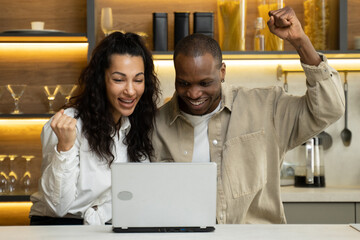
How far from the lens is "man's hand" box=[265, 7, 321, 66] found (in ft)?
6.38

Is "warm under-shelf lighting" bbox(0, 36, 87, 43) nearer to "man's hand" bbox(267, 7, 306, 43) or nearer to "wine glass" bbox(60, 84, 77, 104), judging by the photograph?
"wine glass" bbox(60, 84, 77, 104)

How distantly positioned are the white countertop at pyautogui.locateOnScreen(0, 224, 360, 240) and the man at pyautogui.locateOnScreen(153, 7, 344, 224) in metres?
0.40

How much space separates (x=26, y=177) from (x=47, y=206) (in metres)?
1.24

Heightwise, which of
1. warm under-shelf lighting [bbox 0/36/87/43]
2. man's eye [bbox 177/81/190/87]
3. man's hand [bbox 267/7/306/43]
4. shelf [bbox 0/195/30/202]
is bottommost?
shelf [bbox 0/195/30/202]

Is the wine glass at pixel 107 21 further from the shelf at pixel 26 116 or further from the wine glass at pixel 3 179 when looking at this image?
the wine glass at pixel 3 179

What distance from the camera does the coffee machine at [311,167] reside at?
10.9ft

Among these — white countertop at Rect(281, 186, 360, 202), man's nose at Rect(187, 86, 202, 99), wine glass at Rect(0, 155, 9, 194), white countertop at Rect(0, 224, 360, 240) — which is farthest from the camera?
wine glass at Rect(0, 155, 9, 194)

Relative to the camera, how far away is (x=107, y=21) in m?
3.29

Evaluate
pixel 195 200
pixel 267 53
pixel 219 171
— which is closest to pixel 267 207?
pixel 219 171

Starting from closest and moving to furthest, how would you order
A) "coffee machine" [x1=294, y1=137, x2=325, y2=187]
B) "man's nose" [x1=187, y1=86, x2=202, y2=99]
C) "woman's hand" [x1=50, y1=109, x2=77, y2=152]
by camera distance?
"woman's hand" [x1=50, y1=109, x2=77, y2=152] → "man's nose" [x1=187, y1=86, x2=202, y2=99] → "coffee machine" [x1=294, y1=137, x2=325, y2=187]

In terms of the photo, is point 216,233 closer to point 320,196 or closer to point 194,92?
point 194,92

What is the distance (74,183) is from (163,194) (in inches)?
19.4

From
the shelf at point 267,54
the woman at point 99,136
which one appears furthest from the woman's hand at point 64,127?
the shelf at point 267,54

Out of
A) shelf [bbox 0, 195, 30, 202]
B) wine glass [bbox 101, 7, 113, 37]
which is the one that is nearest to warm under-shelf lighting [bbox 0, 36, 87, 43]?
wine glass [bbox 101, 7, 113, 37]
